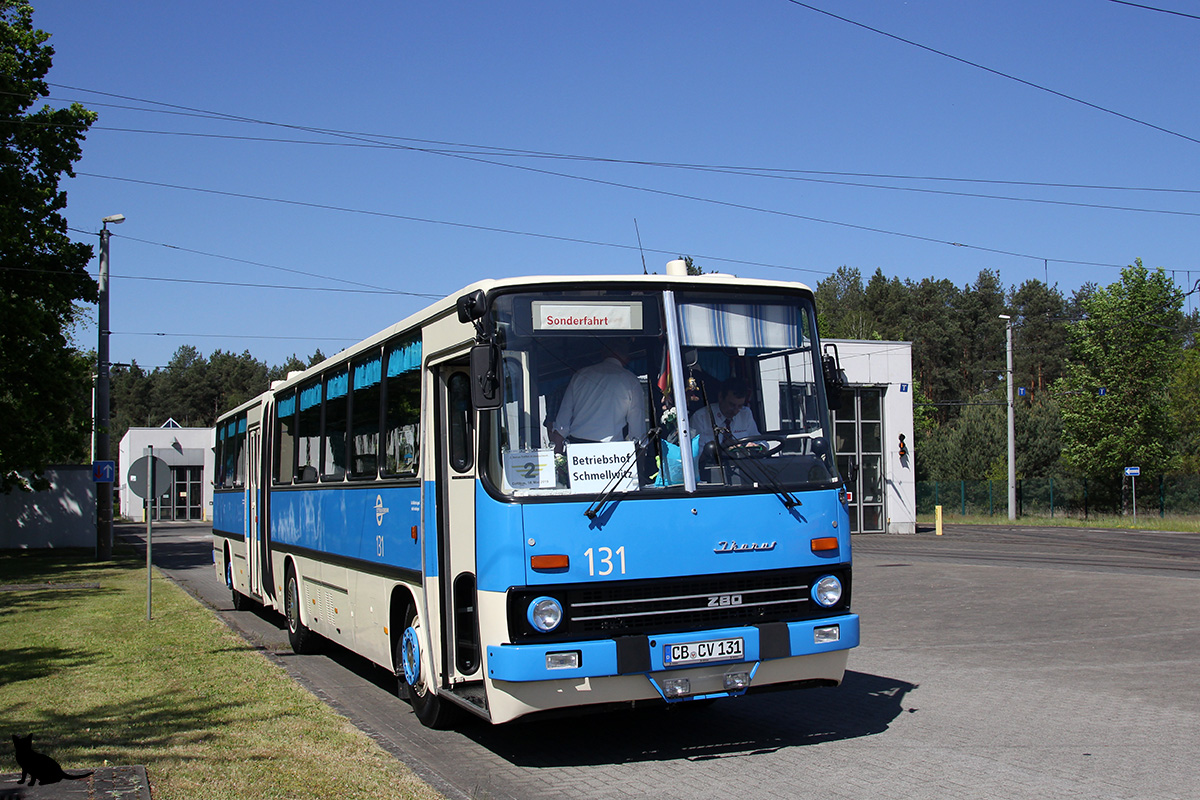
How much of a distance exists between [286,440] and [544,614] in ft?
25.6

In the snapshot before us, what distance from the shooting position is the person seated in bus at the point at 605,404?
22.9ft

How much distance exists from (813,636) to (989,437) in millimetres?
61788

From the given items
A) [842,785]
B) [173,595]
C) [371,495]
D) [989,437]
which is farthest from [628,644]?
[989,437]

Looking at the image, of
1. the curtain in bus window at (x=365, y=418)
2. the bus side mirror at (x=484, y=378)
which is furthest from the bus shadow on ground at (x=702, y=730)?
the curtain in bus window at (x=365, y=418)

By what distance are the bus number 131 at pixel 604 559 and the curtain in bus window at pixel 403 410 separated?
6.72ft

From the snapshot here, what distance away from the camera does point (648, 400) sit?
23.4 feet

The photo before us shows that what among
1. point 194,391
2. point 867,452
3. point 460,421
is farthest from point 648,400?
point 194,391

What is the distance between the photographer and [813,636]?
720cm

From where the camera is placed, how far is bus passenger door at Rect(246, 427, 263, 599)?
15508mm

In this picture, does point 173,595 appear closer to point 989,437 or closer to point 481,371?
point 481,371

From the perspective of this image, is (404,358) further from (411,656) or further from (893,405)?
(893,405)

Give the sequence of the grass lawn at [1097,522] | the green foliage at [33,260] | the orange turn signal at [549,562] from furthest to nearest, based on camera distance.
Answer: the grass lawn at [1097,522] → the green foliage at [33,260] → the orange turn signal at [549,562]

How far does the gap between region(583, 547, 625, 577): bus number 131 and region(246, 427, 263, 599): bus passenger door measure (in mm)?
9641

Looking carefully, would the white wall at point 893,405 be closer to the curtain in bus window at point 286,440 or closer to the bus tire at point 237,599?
the bus tire at point 237,599
